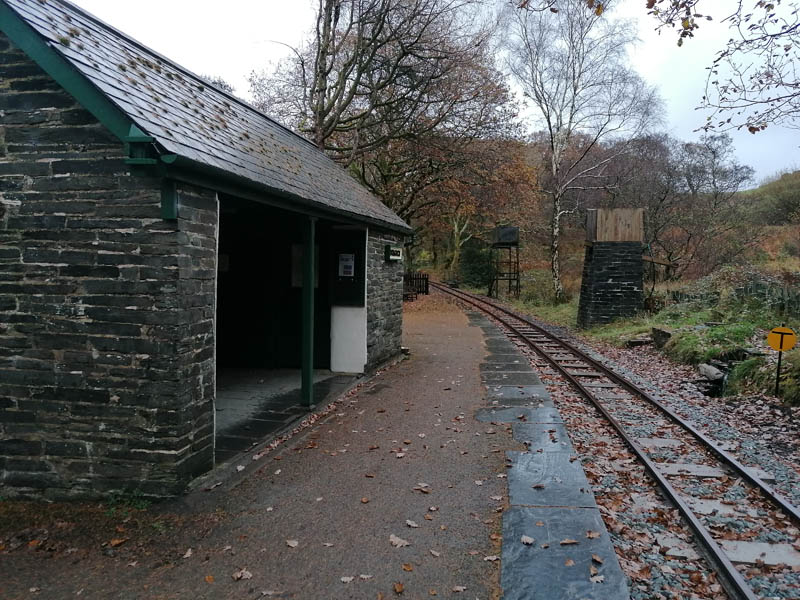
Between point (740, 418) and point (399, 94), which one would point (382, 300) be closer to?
point (740, 418)

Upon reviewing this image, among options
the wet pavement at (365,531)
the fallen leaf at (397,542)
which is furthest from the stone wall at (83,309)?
the fallen leaf at (397,542)

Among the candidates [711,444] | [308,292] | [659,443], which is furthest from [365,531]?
[711,444]

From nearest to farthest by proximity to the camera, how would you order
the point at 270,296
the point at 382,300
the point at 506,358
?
1. the point at 270,296
2. the point at 382,300
3. the point at 506,358

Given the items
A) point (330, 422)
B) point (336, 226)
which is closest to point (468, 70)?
point (336, 226)

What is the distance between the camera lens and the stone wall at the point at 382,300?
9.91 meters

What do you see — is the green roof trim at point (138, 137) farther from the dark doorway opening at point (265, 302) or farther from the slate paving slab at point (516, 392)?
the slate paving slab at point (516, 392)

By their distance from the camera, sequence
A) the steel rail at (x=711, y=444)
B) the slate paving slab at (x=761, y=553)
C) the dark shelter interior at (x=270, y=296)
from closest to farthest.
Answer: the slate paving slab at (x=761, y=553) < the steel rail at (x=711, y=444) < the dark shelter interior at (x=270, y=296)

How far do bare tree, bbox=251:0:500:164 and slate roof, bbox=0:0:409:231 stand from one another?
29.8ft

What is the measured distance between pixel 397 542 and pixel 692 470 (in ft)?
11.3

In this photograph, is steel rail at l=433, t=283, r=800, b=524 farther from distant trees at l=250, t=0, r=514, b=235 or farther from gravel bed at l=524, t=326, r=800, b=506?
distant trees at l=250, t=0, r=514, b=235

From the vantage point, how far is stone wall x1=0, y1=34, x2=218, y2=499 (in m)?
4.49

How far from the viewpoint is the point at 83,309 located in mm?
4562

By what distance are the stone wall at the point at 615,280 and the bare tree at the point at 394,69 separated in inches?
278

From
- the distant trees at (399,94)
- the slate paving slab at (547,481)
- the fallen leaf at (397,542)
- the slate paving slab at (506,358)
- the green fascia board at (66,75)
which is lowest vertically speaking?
the fallen leaf at (397,542)
